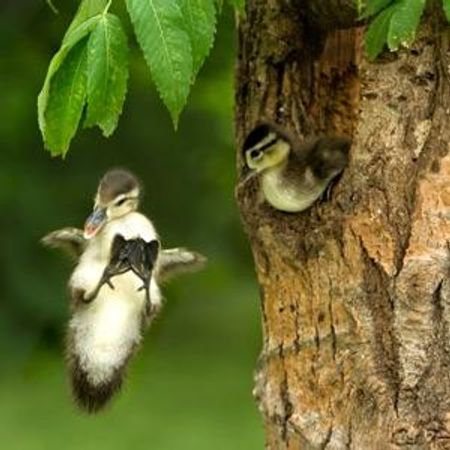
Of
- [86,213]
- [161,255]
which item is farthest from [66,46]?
[86,213]

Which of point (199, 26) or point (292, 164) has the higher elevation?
point (199, 26)

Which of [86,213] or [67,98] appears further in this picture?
[86,213]

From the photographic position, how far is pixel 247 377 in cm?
1412

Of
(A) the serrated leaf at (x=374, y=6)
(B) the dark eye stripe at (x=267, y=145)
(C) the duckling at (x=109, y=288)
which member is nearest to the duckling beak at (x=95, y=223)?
(C) the duckling at (x=109, y=288)

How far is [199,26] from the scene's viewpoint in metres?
4.40

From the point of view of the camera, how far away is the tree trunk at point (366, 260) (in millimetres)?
5215

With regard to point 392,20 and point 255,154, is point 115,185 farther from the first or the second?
point 392,20

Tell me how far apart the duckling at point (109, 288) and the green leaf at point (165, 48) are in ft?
2.19

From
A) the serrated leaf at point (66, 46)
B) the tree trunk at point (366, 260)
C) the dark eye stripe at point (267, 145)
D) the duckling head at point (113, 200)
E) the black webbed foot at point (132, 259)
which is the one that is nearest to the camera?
the serrated leaf at point (66, 46)

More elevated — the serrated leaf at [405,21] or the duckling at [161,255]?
the serrated leaf at [405,21]

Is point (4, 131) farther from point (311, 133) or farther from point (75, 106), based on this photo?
point (75, 106)

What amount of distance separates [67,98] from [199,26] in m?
0.33

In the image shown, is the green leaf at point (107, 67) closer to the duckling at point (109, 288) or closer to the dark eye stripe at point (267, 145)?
the duckling at point (109, 288)

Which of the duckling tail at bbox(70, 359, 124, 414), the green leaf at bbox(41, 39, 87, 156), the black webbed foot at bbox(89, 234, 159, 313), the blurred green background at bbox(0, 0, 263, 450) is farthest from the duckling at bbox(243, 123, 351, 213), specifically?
the blurred green background at bbox(0, 0, 263, 450)
